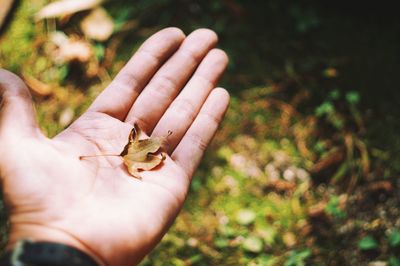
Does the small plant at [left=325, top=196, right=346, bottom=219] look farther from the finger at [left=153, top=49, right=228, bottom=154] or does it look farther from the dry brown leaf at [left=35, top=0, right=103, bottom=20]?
the dry brown leaf at [left=35, top=0, right=103, bottom=20]

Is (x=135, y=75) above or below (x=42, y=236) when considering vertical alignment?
above

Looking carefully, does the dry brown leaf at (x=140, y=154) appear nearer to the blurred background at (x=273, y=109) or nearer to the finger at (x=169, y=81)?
the finger at (x=169, y=81)

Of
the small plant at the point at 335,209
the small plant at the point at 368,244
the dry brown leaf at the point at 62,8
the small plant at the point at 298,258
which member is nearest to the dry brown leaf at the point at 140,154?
the small plant at the point at 298,258

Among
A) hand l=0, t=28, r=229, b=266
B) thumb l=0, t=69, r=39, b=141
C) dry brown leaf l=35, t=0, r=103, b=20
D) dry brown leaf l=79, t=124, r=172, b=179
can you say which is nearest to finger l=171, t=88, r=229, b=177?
hand l=0, t=28, r=229, b=266

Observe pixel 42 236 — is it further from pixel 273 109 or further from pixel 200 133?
pixel 273 109

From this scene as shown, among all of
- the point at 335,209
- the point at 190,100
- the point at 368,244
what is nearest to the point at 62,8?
the point at 190,100

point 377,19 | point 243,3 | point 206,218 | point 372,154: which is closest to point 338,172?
point 372,154

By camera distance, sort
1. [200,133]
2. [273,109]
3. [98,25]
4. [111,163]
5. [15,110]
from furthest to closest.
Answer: [98,25] → [273,109] → [200,133] → [111,163] → [15,110]
